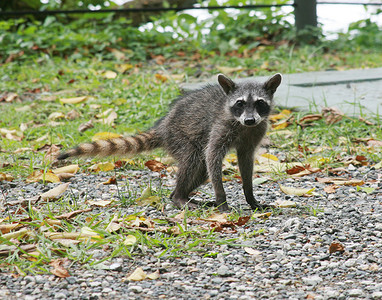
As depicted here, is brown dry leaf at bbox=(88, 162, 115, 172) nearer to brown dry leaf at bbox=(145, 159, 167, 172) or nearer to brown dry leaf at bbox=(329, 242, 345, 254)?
brown dry leaf at bbox=(145, 159, 167, 172)

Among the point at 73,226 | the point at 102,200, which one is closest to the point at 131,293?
the point at 73,226

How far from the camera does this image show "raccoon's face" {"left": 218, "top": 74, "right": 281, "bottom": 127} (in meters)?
3.74

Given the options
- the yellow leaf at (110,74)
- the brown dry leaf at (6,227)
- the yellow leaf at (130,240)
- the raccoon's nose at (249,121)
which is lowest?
the yellow leaf at (130,240)

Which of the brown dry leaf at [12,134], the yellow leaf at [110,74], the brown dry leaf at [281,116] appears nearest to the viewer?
the brown dry leaf at [12,134]

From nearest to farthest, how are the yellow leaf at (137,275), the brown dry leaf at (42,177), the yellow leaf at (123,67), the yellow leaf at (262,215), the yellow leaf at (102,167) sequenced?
the yellow leaf at (137,275), the yellow leaf at (262,215), the brown dry leaf at (42,177), the yellow leaf at (102,167), the yellow leaf at (123,67)

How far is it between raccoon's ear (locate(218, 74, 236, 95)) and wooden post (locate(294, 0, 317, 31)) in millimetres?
5886

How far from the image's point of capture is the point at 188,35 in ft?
31.8

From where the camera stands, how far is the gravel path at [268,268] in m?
2.57

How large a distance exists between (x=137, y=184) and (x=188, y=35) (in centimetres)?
579

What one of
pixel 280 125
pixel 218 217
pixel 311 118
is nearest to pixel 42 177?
pixel 218 217


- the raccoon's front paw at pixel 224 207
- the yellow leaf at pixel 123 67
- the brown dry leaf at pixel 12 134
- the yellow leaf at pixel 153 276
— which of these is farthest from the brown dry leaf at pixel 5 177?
the yellow leaf at pixel 123 67

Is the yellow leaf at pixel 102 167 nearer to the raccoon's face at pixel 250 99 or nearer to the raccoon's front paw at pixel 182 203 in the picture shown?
the raccoon's front paw at pixel 182 203

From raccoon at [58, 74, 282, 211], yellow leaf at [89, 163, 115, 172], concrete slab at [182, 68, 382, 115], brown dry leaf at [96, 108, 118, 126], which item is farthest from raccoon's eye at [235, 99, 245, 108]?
brown dry leaf at [96, 108, 118, 126]

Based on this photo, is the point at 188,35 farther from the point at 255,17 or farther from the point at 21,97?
the point at 21,97
